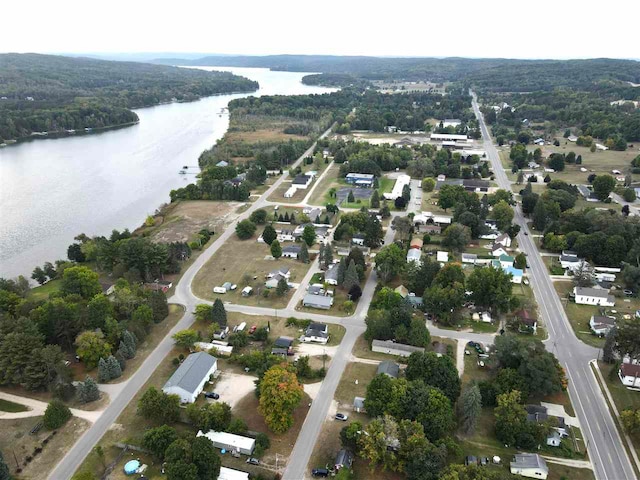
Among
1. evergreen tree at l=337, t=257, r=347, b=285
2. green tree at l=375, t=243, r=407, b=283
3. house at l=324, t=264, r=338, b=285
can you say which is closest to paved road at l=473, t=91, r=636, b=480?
green tree at l=375, t=243, r=407, b=283

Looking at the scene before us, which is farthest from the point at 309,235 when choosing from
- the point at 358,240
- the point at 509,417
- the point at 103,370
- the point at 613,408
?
the point at 613,408

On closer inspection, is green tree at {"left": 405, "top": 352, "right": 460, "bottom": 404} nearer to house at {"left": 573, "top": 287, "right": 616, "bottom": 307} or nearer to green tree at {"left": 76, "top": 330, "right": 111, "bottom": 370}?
house at {"left": 573, "top": 287, "right": 616, "bottom": 307}

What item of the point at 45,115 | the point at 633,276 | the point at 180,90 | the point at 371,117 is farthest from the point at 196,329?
the point at 180,90

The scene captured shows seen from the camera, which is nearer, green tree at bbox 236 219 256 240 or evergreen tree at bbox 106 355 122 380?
evergreen tree at bbox 106 355 122 380

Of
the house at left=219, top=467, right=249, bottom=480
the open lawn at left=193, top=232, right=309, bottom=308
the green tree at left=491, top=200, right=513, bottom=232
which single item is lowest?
the open lawn at left=193, top=232, right=309, bottom=308

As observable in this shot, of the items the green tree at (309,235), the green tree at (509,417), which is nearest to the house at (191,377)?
the green tree at (509,417)

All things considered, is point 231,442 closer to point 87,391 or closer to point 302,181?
point 87,391

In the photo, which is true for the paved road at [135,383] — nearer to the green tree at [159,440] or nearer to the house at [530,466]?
the green tree at [159,440]
